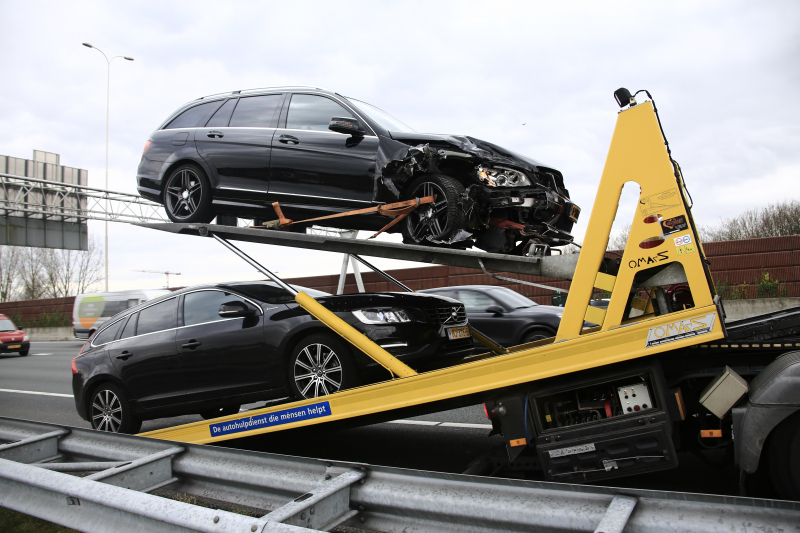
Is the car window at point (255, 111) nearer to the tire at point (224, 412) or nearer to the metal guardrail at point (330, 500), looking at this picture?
the tire at point (224, 412)

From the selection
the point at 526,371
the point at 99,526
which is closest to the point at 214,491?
the point at 99,526

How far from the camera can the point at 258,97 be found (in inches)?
226

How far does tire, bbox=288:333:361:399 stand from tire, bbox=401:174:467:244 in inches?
43.3

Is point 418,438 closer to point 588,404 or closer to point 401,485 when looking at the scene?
point 588,404

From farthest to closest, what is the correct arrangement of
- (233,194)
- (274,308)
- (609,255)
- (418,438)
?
1. (418,438)
2. (233,194)
3. (274,308)
4. (609,255)

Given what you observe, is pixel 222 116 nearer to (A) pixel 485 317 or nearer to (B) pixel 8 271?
(A) pixel 485 317

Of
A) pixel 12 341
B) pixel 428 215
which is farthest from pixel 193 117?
pixel 12 341

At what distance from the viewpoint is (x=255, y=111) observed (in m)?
5.68

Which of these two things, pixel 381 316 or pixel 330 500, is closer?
pixel 330 500

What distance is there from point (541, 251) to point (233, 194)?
3080 mm

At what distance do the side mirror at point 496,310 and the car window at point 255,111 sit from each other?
5.55m

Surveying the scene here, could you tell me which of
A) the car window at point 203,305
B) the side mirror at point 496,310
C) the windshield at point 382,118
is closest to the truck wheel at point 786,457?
the windshield at point 382,118

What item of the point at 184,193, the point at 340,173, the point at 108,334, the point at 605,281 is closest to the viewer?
the point at 605,281

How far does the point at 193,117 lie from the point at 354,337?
3370 millimetres
